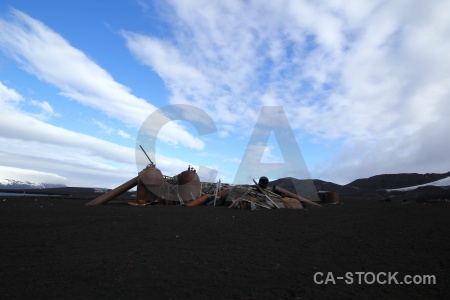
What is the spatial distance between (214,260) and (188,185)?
19619mm

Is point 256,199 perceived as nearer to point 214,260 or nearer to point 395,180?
point 214,260

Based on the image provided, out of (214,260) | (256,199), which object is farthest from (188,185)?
(214,260)

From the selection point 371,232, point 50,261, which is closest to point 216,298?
point 50,261

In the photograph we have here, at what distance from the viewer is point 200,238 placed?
9.77 metres

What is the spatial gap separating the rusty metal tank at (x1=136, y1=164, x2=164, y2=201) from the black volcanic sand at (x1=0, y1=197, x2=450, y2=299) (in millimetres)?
12567

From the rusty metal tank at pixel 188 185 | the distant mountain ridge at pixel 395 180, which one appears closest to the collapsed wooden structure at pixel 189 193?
the rusty metal tank at pixel 188 185

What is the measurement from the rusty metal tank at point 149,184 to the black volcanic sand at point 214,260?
12567mm

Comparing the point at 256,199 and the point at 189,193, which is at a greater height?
the point at 189,193

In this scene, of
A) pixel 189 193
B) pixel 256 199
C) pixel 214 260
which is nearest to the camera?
pixel 214 260

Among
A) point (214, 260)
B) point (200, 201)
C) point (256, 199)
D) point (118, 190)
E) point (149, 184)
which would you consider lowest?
point (214, 260)

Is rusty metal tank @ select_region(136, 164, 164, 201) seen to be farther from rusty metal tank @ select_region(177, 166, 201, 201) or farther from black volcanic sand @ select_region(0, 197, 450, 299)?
black volcanic sand @ select_region(0, 197, 450, 299)

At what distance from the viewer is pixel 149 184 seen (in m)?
24.7

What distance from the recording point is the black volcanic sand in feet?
17.0

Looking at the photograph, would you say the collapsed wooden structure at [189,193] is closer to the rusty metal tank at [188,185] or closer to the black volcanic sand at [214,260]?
the rusty metal tank at [188,185]
